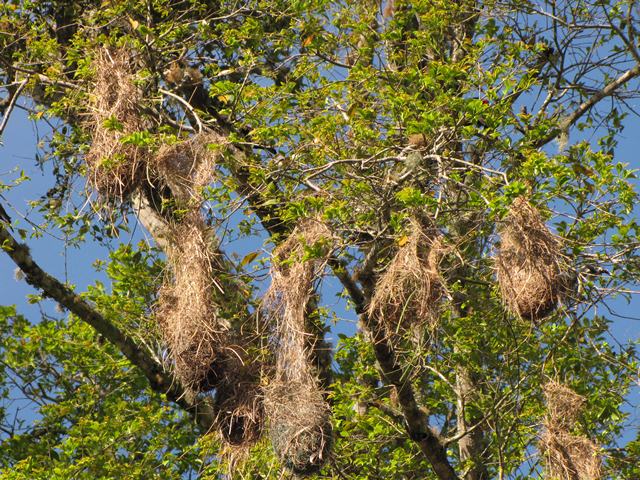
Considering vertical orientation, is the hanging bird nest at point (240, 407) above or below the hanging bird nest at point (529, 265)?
above

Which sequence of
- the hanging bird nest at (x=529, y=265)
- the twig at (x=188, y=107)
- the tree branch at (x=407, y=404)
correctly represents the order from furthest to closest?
the twig at (x=188, y=107)
the tree branch at (x=407, y=404)
the hanging bird nest at (x=529, y=265)

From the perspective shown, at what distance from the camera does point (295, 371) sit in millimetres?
6828

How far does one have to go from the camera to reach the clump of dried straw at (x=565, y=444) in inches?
290

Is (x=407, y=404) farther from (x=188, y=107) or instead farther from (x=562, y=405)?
(x=188, y=107)

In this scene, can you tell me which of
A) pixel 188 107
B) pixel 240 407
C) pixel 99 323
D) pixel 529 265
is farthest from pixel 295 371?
pixel 99 323

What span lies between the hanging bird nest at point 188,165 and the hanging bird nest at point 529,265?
195 cm

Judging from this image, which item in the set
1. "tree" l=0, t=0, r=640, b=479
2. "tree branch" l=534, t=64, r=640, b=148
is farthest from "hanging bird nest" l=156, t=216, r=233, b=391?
"tree branch" l=534, t=64, r=640, b=148

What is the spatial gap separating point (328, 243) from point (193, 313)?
3.15 ft

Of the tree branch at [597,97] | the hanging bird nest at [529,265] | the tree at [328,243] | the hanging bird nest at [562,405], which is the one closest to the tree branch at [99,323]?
the tree at [328,243]

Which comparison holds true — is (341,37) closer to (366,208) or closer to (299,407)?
(366,208)

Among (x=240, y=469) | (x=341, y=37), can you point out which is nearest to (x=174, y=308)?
(x=240, y=469)

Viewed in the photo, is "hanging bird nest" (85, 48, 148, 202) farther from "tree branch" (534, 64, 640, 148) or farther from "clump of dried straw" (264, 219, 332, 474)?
"tree branch" (534, 64, 640, 148)

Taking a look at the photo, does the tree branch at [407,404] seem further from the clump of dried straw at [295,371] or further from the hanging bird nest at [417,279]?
the hanging bird nest at [417,279]

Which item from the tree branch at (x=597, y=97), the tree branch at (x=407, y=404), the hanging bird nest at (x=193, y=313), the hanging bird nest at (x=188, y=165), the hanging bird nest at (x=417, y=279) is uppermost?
the tree branch at (x=597, y=97)
